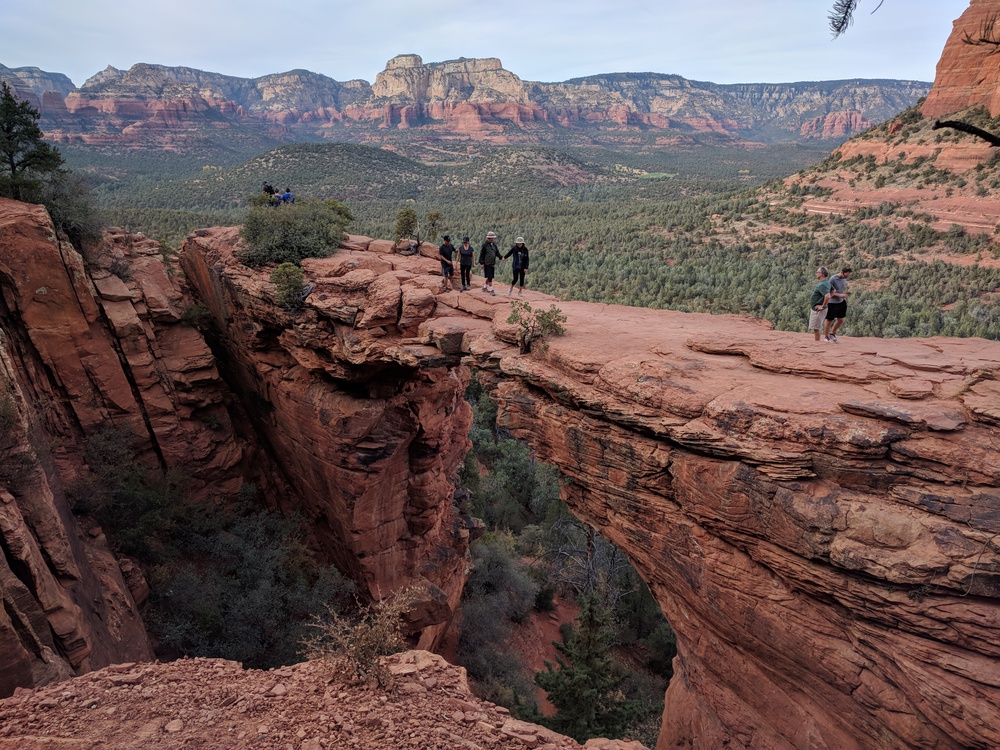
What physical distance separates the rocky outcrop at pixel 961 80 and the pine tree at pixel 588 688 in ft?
165

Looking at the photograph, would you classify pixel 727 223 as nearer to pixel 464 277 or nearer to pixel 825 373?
pixel 464 277

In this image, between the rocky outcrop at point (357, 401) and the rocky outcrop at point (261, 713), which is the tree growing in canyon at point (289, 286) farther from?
the rocky outcrop at point (261, 713)

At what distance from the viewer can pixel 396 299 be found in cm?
1315

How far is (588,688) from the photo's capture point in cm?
1340

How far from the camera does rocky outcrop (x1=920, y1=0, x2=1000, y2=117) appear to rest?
42.3 metres

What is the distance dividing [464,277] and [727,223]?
44.4m

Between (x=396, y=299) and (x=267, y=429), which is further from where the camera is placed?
(x=267, y=429)

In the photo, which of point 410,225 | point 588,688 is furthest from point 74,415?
point 588,688

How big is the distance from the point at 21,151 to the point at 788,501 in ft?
66.0

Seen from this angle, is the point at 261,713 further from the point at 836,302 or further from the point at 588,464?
the point at 836,302

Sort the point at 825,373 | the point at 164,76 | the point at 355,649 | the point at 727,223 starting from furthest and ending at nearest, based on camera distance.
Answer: the point at 164,76 → the point at 727,223 → the point at 825,373 → the point at 355,649

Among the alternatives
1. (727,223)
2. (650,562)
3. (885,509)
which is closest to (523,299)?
(650,562)

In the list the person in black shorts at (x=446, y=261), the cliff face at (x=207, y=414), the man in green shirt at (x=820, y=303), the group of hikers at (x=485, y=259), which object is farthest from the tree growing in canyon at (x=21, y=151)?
the man in green shirt at (x=820, y=303)

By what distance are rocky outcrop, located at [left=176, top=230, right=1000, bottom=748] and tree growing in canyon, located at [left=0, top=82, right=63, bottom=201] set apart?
11.2 m
